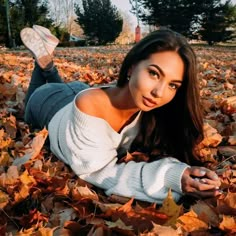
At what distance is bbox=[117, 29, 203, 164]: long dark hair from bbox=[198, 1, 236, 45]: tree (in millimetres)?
27191

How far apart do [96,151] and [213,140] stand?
0.79 metres

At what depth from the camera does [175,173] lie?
161 centimetres

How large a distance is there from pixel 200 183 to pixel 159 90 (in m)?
0.44

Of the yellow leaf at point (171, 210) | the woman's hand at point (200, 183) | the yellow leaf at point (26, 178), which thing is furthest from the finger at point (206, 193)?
the yellow leaf at point (26, 178)

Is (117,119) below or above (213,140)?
above

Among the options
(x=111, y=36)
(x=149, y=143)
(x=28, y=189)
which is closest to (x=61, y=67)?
(x=149, y=143)

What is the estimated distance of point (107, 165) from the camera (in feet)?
5.83

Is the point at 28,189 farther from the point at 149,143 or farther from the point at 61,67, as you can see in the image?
the point at 61,67

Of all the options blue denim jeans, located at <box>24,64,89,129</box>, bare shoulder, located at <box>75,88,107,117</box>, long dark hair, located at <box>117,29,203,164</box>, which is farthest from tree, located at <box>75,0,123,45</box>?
bare shoulder, located at <box>75,88,107,117</box>

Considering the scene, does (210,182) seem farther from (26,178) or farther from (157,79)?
(26,178)

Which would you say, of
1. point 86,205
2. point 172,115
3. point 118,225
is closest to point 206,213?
point 118,225

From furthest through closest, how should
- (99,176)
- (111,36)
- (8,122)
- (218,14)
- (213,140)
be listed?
(111,36) < (218,14) < (8,122) < (213,140) < (99,176)

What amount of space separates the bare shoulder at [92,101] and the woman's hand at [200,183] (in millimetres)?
539

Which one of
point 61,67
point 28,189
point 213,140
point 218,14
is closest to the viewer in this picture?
point 28,189
